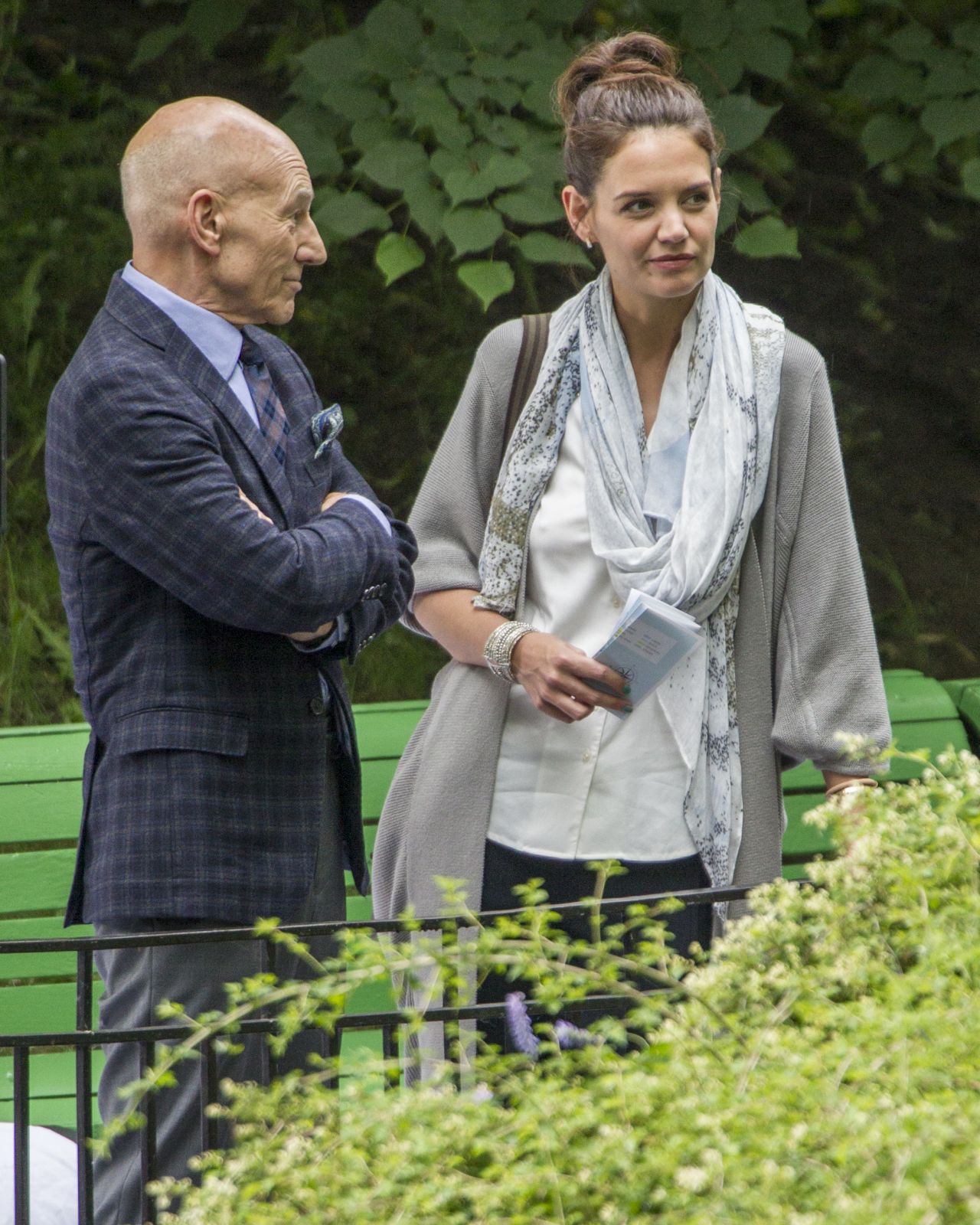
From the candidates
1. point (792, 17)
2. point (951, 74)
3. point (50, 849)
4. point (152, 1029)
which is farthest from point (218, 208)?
point (951, 74)

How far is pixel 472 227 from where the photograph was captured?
391cm

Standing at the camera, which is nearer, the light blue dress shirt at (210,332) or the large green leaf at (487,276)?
the light blue dress shirt at (210,332)

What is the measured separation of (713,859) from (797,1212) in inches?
56.0

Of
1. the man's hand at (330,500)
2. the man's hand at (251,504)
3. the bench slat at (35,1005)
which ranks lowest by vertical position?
the bench slat at (35,1005)

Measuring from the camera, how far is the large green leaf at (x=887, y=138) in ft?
14.3

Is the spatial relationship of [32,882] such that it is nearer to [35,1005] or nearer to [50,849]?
[50,849]

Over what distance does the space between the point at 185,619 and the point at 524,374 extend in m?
0.68

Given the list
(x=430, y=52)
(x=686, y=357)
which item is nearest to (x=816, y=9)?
(x=430, y=52)

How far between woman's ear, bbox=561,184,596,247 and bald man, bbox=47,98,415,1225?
16.2 inches

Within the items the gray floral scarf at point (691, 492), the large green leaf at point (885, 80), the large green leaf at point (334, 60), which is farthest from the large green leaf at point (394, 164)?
the gray floral scarf at point (691, 492)

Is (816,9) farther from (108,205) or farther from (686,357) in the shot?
(686,357)

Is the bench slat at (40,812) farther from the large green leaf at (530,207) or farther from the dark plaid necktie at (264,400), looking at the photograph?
the large green leaf at (530,207)

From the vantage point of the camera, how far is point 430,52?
409 centimetres

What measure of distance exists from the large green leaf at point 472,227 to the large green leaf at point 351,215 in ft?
0.94
